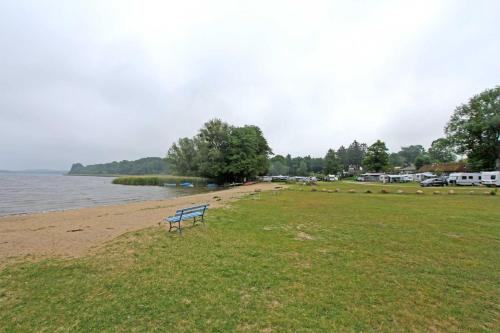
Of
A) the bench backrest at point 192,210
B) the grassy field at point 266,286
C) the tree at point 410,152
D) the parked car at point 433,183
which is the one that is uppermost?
the tree at point 410,152

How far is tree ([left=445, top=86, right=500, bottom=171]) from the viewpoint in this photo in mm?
45375

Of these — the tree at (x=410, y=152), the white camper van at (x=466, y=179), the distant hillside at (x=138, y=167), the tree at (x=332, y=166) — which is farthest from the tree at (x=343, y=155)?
the distant hillside at (x=138, y=167)

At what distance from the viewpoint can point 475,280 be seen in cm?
466

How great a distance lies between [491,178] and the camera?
118ft

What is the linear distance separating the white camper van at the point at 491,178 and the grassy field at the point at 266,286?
40.0 metres

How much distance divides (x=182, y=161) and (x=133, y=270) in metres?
65.0

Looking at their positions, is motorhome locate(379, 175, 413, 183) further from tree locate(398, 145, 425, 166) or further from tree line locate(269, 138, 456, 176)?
tree locate(398, 145, 425, 166)

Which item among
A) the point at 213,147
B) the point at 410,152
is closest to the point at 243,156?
the point at 213,147

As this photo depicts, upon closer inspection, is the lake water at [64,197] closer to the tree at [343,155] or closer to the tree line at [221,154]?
the tree line at [221,154]

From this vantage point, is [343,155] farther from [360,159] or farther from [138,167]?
[138,167]

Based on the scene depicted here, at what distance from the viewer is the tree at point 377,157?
73.3 meters

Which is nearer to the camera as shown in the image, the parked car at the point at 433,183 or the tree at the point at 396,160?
the parked car at the point at 433,183

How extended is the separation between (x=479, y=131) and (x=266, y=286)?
62.7 meters

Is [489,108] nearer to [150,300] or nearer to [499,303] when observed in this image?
[499,303]
